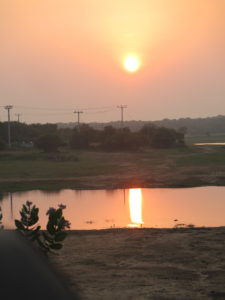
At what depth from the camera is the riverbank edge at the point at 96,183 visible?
99.0 ft

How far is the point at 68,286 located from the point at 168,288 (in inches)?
230

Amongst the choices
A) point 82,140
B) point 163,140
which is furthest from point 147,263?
point 82,140

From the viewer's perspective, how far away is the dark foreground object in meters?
2.06

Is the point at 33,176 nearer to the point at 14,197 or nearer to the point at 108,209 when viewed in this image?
the point at 14,197

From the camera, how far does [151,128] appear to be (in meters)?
71.6

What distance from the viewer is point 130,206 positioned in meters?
21.8

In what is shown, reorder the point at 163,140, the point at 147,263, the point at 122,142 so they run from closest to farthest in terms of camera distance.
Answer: the point at 147,263, the point at 122,142, the point at 163,140

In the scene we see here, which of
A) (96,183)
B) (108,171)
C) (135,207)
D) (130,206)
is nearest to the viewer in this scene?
(135,207)

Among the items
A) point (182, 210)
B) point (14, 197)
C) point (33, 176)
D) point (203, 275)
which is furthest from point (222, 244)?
point (33, 176)

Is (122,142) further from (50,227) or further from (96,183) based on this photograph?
(50,227)

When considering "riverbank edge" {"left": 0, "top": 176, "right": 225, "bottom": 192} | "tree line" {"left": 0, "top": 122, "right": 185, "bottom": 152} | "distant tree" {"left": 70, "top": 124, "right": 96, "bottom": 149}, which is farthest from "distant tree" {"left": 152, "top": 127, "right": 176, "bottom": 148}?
"riverbank edge" {"left": 0, "top": 176, "right": 225, "bottom": 192}

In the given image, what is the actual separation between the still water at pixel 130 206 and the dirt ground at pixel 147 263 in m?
2.83

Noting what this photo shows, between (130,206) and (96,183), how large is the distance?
10.2 metres

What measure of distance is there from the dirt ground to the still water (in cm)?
283
